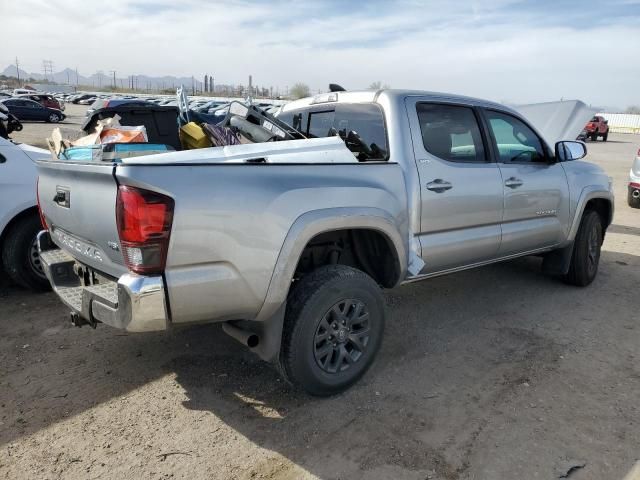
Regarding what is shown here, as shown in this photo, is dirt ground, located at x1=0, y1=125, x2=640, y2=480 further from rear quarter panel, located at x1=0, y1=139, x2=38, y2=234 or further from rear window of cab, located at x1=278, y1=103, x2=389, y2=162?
rear window of cab, located at x1=278, y1=103, x2=389, y2=162

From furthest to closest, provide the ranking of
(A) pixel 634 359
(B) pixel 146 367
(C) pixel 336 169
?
(A) pixel 634 359, (B) pixel 146 367, (C) pixel 336 169

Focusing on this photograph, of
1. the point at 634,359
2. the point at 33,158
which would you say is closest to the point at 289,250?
the point at 634,359

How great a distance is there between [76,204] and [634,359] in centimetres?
391

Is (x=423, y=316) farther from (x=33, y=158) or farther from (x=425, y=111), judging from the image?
(x=33, y=158)

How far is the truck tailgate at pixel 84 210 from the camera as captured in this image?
2486mm

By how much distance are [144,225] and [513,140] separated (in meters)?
3.35

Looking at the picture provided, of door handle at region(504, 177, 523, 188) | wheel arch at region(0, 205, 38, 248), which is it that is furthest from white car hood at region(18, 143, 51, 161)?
door handle at region(504, 177, 523, 188)

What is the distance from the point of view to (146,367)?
3525 millimetres

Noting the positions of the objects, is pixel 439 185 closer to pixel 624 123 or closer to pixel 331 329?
pixel 331 329

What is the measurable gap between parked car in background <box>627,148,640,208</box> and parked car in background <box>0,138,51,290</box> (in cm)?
998

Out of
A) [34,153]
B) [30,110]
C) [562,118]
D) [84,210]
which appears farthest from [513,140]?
[30,110]

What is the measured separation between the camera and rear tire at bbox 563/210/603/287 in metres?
5.18

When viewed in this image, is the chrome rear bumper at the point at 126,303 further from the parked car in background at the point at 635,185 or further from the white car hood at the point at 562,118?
the parked car in background at the point at 635,185

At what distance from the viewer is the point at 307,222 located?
2795mm
